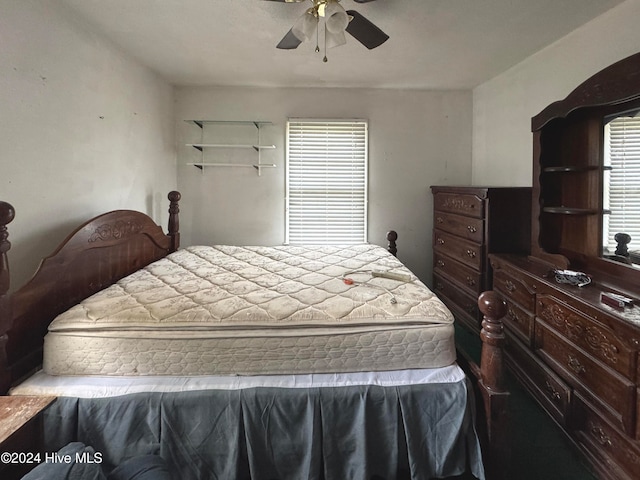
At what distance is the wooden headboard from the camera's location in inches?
51.5

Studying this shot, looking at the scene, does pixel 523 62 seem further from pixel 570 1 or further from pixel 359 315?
pixel 359 315

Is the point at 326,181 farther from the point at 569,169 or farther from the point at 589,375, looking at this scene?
the point at 589,375

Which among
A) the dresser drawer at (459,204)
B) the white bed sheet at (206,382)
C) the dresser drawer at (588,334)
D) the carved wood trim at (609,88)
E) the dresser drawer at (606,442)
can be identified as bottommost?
the dresser drawer at (606,442)

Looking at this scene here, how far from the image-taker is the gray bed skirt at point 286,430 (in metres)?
1.26

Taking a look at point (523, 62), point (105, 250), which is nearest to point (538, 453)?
point (105, 250)

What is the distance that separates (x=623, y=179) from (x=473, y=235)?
1075 millimetres

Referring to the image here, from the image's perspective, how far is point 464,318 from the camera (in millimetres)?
2955

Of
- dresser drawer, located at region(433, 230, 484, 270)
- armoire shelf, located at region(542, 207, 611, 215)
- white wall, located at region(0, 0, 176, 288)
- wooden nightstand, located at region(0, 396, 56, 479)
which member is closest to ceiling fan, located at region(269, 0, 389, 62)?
white wall, located at region(0, 0, 176, 288)

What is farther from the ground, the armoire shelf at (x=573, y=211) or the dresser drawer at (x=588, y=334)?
the armoire shelf at (x=573, y=211)

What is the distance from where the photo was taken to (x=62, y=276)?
1.64m

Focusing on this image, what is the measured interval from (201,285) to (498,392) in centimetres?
147

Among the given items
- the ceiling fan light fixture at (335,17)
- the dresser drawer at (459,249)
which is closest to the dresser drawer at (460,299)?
Answer: the dresser drawer at (459,249)

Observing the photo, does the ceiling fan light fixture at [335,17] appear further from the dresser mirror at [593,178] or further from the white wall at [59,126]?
the white wall at [59,126]

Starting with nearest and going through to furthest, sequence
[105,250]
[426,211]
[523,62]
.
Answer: [105,250] < [523,62] < [426,211]
